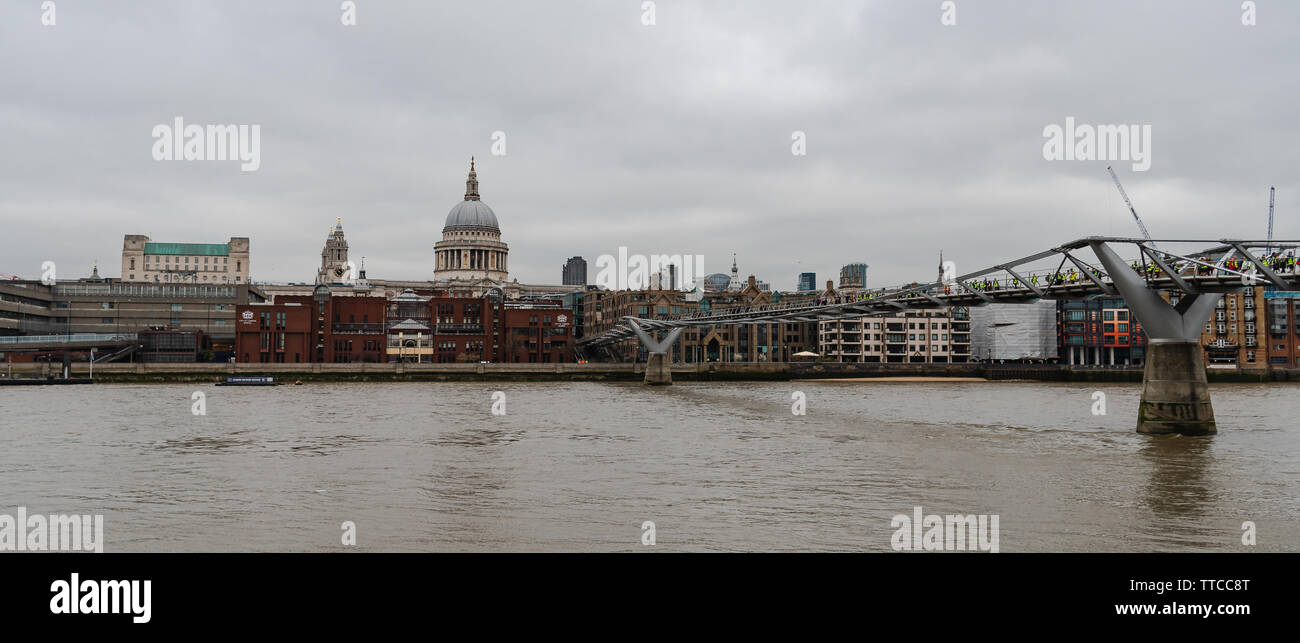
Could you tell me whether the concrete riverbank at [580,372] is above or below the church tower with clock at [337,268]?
below

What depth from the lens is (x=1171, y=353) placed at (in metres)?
27.3

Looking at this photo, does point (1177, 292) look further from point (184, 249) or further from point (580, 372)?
point (184, 249)

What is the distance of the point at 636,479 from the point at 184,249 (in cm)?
18681

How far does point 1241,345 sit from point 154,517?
113856 mm

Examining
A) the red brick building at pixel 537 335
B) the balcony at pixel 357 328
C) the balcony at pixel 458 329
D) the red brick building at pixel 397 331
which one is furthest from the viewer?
the balcony at pixel 458 329

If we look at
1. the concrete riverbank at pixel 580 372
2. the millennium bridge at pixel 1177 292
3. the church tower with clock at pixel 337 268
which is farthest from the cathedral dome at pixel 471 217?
the millennium bridge at pixel 1177 292

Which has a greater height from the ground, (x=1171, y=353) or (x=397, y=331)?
(x=397, y=331)

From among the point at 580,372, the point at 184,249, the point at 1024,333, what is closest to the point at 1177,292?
the point at 580,372

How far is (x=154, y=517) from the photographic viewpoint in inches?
599

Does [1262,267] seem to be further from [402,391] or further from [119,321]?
[119,321]

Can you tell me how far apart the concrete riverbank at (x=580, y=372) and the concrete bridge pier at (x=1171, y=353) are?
189 ft

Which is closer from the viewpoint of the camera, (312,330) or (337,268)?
(312,330)

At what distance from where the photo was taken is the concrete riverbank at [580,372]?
258ft

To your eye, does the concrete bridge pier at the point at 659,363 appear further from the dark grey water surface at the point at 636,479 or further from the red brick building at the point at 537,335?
the dark grey water surface at the point at 636,479
